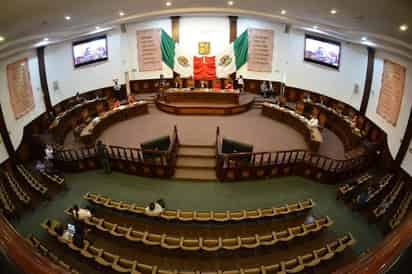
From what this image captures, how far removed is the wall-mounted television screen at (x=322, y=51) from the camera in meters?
14.0

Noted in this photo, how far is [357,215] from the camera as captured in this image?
9266 millimetres

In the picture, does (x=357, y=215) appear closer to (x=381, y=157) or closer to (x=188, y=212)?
(x=381, y=157)

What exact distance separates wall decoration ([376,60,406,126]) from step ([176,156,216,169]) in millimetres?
6470

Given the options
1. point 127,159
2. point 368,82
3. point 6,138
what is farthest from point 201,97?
point 6,138

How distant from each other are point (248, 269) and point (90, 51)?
12.8m

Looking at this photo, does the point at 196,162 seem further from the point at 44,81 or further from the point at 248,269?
the point at 44,81

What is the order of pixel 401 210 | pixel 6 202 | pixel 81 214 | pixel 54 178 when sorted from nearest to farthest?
pixel 81 214 < pixel 401 210 < pixel 6 202 < pixel 54 178

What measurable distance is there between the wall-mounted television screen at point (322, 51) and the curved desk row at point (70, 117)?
10.3 meters

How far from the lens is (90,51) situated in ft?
50.4

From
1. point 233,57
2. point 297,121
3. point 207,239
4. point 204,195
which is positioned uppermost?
point 233,57

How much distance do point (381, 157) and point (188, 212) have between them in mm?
7363

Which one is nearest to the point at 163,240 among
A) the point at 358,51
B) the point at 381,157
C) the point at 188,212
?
the point at 188,212

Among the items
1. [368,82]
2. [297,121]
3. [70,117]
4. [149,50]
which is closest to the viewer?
[368,82]

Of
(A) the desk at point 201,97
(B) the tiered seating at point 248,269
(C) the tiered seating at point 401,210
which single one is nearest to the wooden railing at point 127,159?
(B) the tiered seating at point 248,269
